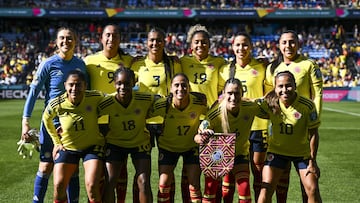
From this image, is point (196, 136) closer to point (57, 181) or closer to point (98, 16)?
point (57, 181)

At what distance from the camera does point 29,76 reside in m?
36.6

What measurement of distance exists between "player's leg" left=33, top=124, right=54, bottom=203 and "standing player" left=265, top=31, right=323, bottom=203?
2.82m

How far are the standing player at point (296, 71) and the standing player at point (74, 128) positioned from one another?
2240 millimetres

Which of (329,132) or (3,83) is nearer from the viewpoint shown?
(329,132)

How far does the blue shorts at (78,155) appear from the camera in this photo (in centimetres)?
669

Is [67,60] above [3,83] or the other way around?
above

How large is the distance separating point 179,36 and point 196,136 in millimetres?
35841

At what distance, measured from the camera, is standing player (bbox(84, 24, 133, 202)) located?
7.35m

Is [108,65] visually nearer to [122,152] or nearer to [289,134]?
[122,152]

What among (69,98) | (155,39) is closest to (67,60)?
(69,98)

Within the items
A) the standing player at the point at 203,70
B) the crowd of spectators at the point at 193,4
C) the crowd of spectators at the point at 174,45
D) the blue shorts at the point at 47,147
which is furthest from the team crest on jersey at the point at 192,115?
the crowd of spectators at the point at 193,4

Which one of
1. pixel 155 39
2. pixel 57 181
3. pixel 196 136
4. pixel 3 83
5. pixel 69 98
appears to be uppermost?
pixel 155 39

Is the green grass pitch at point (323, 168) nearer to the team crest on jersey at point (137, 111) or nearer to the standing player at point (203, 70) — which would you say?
the standing player at point (203, 70)

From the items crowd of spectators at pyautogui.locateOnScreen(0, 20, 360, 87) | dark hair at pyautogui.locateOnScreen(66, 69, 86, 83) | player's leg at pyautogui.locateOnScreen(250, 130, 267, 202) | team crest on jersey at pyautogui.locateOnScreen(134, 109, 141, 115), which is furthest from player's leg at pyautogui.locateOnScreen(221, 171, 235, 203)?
crowd of spectators at pyautogui.locateOnScreen(0, 20, 360, 87)
